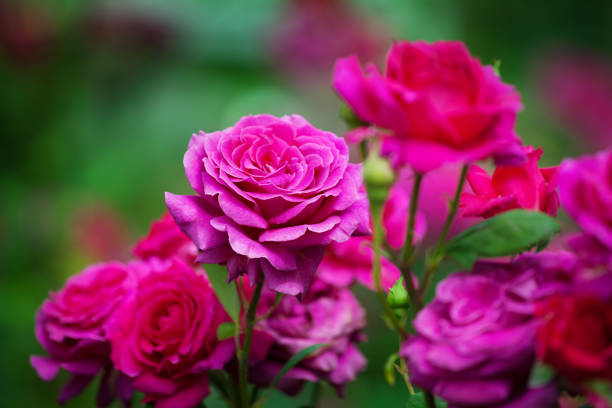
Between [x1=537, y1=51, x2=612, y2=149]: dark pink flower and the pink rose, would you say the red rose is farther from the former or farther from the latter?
[x1=537, y1=51, x2=612, y2=149]: dark pink flower

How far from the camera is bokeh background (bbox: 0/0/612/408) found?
1181 millimetres

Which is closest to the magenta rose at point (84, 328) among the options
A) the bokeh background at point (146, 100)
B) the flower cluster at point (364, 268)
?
the flower cluster at point (364, 268)

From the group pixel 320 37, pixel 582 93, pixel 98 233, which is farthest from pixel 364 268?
pixel 582 93

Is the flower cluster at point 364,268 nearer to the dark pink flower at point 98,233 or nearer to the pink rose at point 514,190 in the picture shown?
the pink rose at point 514,190

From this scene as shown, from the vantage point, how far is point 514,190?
1.10 ft

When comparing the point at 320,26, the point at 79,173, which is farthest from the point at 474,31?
the point at 79,173

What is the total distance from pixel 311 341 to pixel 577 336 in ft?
0.57

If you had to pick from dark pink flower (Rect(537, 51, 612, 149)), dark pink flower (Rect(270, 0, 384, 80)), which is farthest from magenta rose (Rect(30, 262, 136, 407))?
dark pink flower (Rect(537, 51, 612, 149))

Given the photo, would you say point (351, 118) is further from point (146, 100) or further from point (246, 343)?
point (146, 100)

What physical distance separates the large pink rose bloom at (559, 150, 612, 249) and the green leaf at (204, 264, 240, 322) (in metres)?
0.18

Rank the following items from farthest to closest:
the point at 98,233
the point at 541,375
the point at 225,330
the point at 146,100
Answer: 1. the point at 146,100
2. the point at 98,233
3. the point at 225,330
4. the point at 541,375

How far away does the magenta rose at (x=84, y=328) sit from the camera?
15.9 inches

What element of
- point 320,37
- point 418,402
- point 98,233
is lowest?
point 418,402

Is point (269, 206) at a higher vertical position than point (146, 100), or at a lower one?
lower
